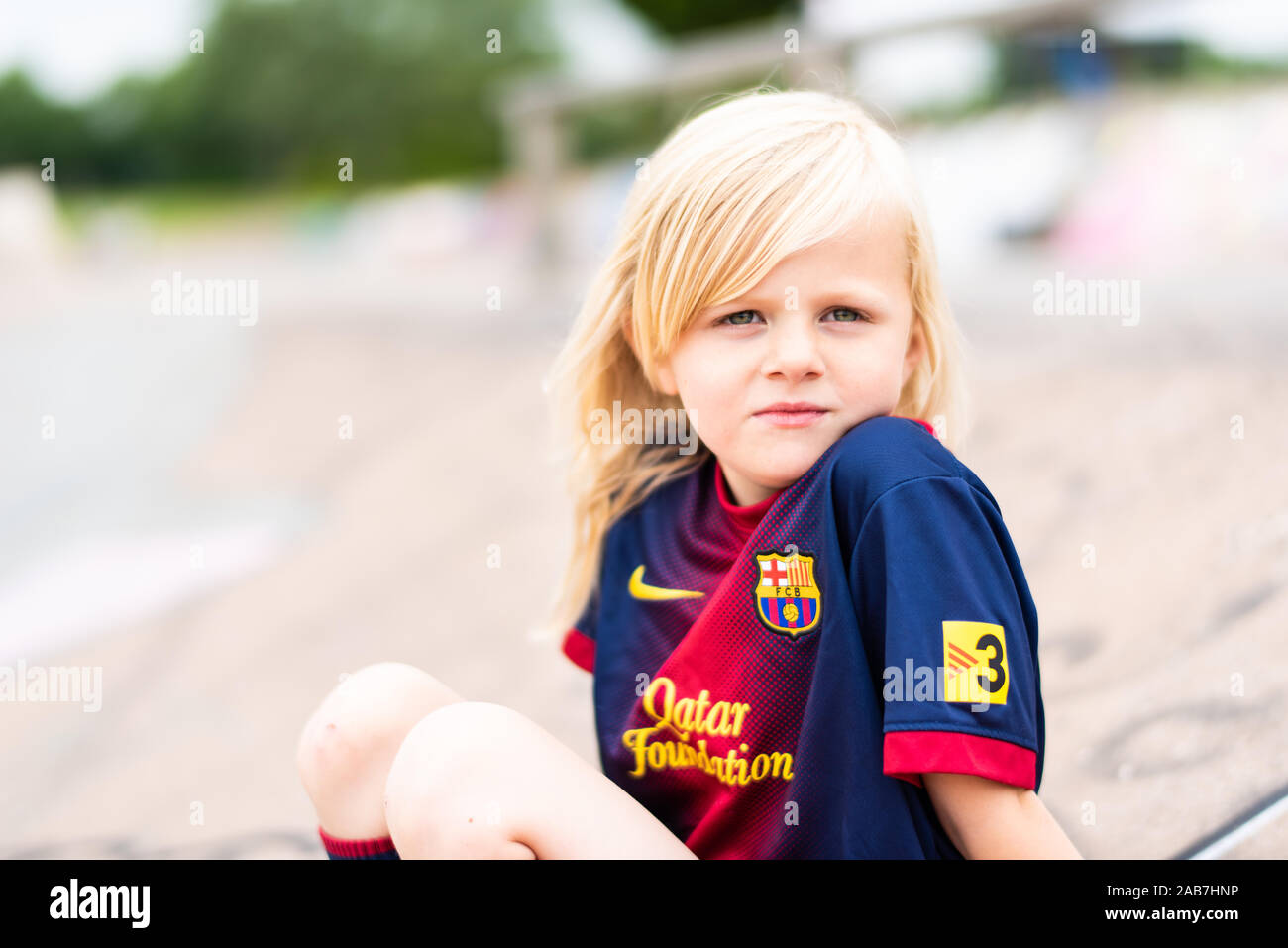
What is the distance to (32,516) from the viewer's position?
5266mm

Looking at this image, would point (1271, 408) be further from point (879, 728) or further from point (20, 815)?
point (20, 815)

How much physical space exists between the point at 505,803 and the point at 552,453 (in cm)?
81

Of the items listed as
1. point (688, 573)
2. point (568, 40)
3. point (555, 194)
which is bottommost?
point (688, 573)

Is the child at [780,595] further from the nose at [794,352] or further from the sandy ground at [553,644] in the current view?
the sandy ground at [553,644]

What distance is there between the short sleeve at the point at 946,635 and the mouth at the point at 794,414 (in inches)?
7.3

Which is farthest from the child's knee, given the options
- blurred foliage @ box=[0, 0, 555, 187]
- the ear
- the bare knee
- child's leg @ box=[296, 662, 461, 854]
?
blurred foliage @ box=[0, 0, 555, 187]

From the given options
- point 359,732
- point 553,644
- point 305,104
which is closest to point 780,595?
point 359,732

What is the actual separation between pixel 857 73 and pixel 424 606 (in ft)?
9.62

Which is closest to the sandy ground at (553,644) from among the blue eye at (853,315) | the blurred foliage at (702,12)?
the blue eye at (853,315)

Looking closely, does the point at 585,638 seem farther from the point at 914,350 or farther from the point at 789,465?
the point at 914,350

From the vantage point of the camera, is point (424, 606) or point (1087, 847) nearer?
point (1087, 847)

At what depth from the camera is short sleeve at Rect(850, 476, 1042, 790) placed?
1.04m
